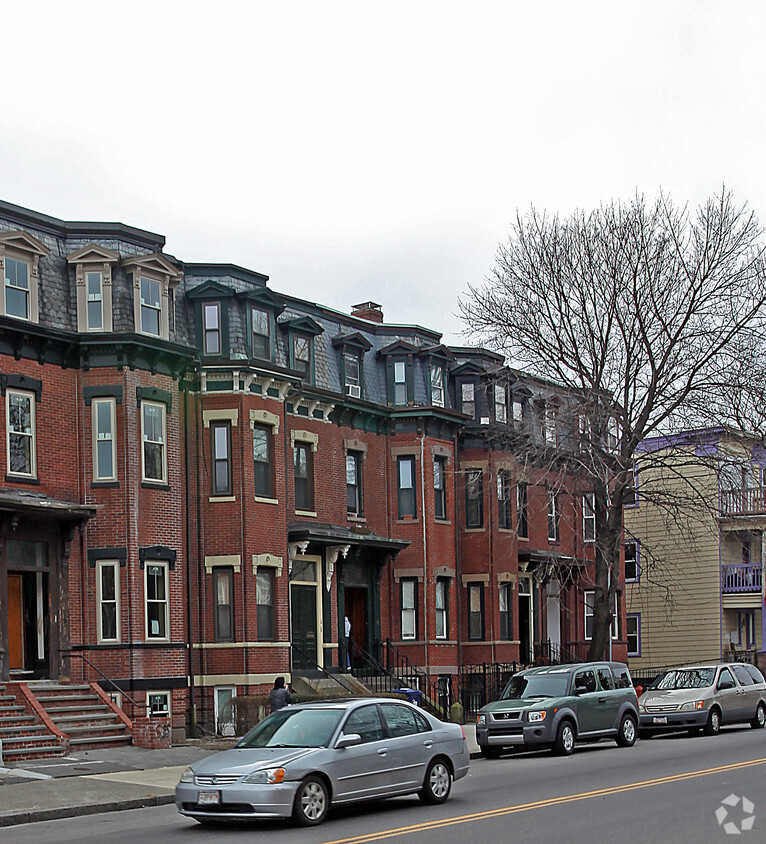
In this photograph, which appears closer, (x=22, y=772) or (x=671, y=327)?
(x=22, y=772)

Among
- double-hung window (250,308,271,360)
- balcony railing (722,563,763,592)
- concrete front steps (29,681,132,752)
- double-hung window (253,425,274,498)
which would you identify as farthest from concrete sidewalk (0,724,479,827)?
balcony railing (722,563,763,592)

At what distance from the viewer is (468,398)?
40656 millimetres

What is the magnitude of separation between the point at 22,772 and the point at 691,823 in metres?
11.9

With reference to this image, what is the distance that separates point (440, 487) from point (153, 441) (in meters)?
12.1

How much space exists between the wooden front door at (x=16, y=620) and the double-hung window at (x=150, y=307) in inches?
A: 242

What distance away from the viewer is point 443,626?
125ft

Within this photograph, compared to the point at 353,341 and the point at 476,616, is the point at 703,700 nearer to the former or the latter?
the point at 476,616

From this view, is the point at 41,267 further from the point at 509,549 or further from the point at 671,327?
the point at 509,549

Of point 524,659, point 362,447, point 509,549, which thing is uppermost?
point 362,447

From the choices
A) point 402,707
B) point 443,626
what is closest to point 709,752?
point 402,707

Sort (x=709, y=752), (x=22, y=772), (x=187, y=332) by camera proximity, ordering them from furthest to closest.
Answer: (x=187, y=332) → (x=709, y=752) → (x=22, y=772)

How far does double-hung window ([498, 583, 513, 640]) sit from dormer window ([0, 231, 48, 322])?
18.8 meters

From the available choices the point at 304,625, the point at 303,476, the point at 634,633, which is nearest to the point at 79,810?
the point at 304,625

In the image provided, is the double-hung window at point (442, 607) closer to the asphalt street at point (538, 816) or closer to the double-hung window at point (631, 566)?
the asphalt street at point (538, 816)
